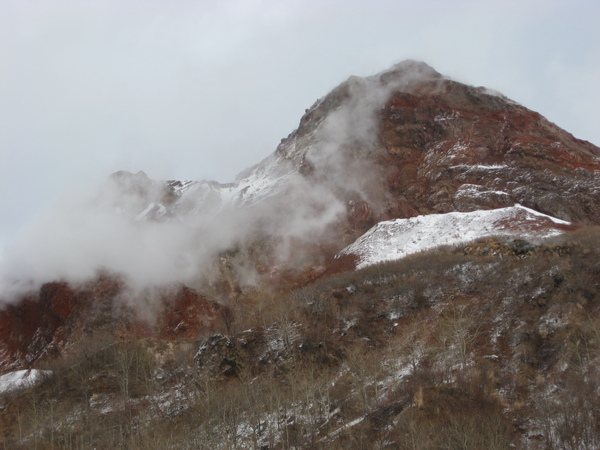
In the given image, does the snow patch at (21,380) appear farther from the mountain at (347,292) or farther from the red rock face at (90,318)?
the red rock face at (90,318)

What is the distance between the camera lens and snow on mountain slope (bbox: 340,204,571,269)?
62.9m

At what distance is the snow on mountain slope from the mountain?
30 cm

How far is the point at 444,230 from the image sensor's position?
68.1 metres

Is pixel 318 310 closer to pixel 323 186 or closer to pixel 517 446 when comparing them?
pixel 517 446

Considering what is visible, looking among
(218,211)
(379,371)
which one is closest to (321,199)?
(218,211)

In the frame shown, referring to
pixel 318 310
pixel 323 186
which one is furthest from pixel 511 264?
pixel 323 186

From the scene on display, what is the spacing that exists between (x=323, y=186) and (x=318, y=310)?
34.7m

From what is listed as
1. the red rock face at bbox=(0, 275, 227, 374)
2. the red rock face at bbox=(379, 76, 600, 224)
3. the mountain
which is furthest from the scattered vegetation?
the red rock face at bbox=(379, 76, 600, 224)

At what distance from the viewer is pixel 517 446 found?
1117 inches

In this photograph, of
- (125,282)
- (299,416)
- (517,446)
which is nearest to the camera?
(517,446)

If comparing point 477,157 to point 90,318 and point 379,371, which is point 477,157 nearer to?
point 379,371

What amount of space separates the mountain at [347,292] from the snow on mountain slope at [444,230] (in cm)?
30

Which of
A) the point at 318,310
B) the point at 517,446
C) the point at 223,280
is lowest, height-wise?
the point at 517,446

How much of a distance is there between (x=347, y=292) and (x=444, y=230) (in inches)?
765
